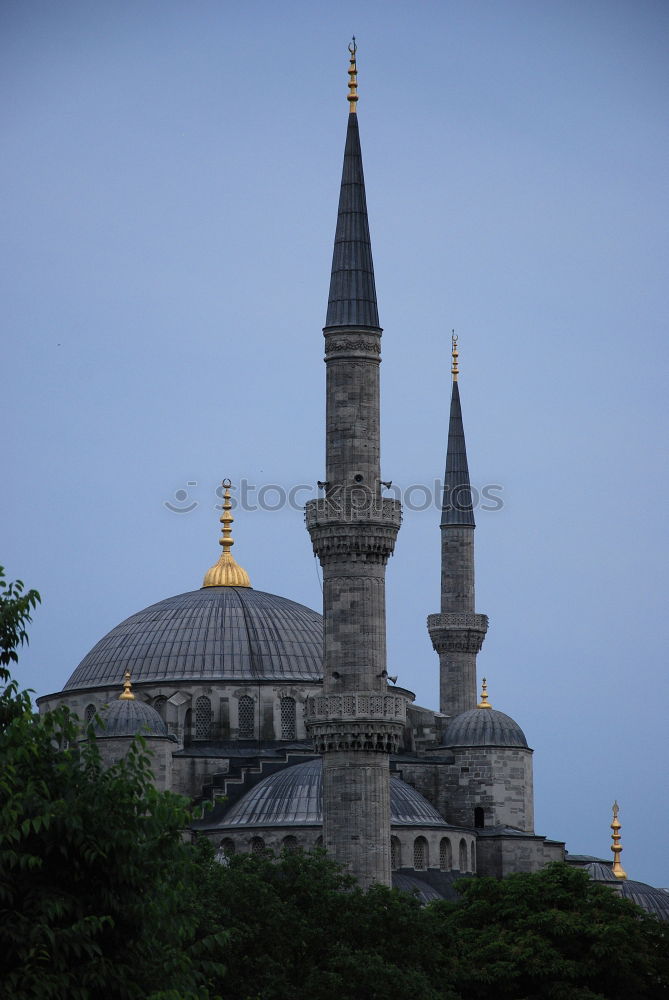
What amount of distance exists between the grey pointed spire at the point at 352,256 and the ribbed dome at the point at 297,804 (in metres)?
16.4

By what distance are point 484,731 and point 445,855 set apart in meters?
5.65

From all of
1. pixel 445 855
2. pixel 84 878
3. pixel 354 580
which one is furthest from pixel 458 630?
pixel 84 878

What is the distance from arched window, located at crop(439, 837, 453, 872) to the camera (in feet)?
189

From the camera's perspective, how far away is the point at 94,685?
67.0 metres

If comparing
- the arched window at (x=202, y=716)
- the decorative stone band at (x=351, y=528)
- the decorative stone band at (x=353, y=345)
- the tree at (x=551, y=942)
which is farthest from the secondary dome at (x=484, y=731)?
the decorative stone band at (x=353, y=345)

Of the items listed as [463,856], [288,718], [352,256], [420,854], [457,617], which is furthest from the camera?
[457,617]

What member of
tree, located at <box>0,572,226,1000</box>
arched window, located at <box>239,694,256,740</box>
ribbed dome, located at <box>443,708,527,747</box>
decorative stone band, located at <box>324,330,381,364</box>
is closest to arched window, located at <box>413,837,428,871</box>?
ribbed dome, located at <box>443,708,527,747</box>

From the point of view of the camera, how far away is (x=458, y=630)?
65938 mm

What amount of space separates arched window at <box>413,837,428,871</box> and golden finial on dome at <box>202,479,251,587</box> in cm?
1771

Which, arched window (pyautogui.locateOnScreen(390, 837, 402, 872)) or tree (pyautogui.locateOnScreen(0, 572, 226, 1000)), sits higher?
arched window (pyautogui.locateOnScreen(390, 837, 402, 872))

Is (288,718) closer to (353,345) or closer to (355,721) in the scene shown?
(355,721)

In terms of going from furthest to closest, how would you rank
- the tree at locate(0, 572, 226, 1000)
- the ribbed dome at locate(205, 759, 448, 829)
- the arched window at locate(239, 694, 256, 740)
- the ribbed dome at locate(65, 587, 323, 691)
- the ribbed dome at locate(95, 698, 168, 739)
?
the ribbed dome at locate(65, 587, 323, 691)
the arched window at locate(239, 694, 256, 740)
the ribbed dome at locate(205, 759, 448, 829)
the ribbed dome at locate(95, 698, 168, 739)
the tree at locate(0, 572, 226, 1000)

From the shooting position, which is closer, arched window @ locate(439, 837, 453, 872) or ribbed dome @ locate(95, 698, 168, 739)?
ribbed dome @ locate(95, 698, 168, 739)

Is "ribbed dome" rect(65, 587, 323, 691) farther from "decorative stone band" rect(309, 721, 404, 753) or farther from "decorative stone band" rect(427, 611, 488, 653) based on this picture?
"decorative stone band" rect(309, 721, 404, 753)
